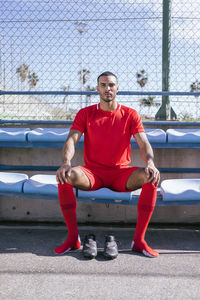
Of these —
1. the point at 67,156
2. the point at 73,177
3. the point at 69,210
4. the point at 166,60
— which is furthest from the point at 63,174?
the point at 166,60

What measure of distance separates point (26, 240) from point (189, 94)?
222 centimetres

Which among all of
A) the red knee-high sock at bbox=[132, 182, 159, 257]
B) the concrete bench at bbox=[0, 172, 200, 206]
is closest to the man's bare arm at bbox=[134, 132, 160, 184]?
the red knee-high sock at bbox=[132, 182, 159, 257]

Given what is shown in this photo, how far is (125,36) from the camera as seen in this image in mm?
3170

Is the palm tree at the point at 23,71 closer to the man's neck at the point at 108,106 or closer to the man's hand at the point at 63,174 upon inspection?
the man's neck at the point at 108,106

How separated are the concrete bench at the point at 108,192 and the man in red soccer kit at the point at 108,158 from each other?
0.26 ft

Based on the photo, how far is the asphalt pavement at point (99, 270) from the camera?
5.75 feet

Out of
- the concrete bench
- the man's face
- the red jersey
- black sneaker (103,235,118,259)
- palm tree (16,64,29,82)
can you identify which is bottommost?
black sneaker (103,235,118,259)

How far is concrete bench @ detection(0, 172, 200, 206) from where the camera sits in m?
2.38

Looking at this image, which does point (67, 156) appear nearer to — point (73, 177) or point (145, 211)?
point (73, 177)

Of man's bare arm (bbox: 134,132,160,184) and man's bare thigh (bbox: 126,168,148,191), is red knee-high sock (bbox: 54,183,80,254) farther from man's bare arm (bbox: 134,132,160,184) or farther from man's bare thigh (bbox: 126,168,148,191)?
man's bare arm (bbox: 134,132,160,184)

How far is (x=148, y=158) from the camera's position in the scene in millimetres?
2334

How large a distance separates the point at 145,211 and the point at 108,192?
0.33 meters

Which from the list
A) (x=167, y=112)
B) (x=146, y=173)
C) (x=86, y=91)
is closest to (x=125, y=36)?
(x=86, y=91)

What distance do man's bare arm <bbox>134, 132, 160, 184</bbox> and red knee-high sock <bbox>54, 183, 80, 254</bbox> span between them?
0.61 metres
